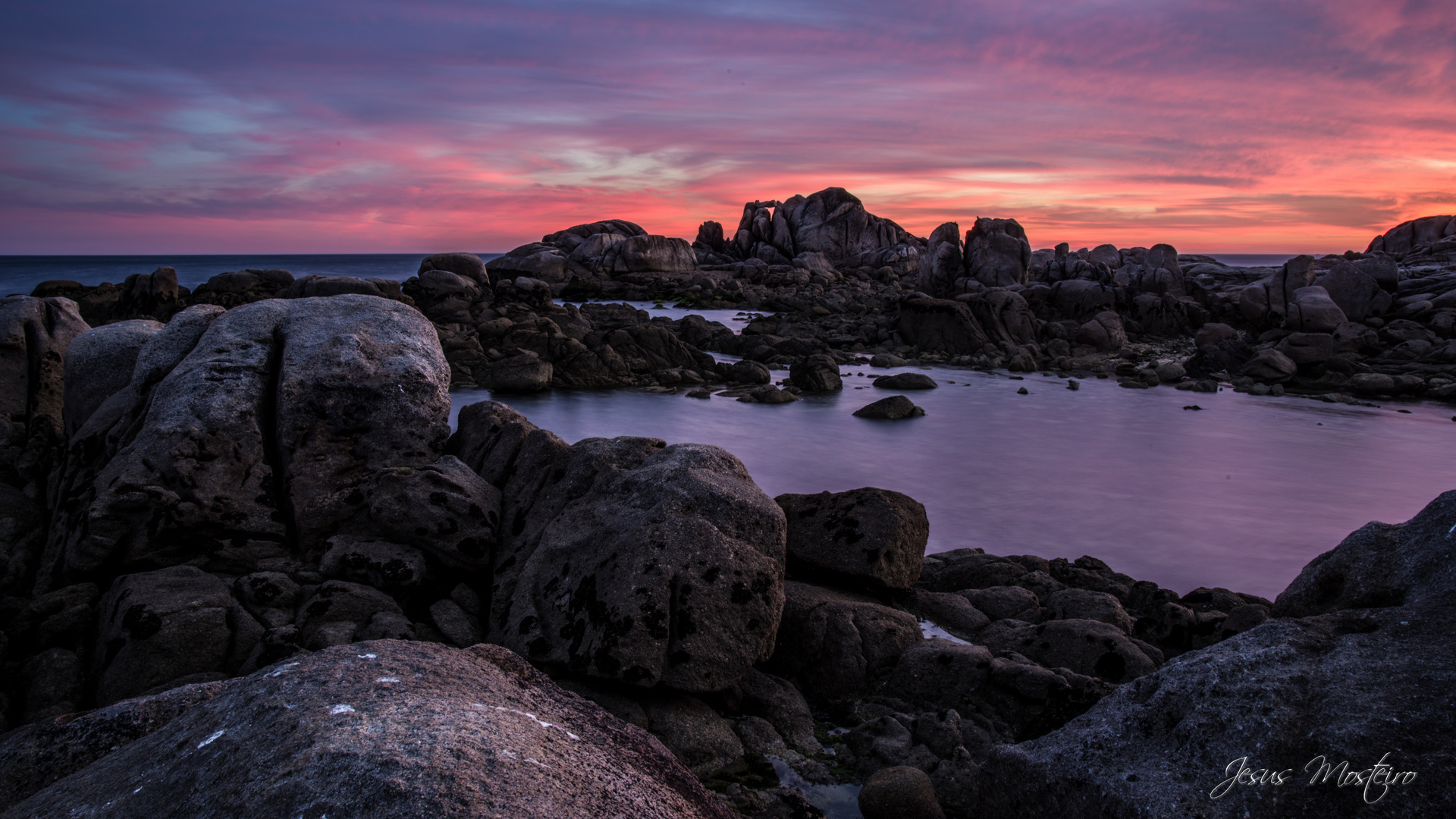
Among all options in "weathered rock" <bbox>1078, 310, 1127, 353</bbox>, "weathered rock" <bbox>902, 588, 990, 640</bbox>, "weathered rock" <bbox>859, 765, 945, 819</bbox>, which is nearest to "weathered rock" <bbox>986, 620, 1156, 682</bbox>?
"weathered rock" <bbox>902, 588, 990, 640</bbox>

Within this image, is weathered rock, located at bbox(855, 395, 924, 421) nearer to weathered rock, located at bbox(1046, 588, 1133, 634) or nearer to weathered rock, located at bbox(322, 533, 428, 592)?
weathered rock, located at bbox(1046, 588, 1133, 634)

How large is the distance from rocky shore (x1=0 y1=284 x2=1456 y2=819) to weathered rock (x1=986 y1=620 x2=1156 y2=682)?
3cm

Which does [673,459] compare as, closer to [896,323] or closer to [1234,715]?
[1234,715]

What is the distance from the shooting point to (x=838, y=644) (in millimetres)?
5836

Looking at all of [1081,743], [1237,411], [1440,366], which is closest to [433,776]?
[1081,743]

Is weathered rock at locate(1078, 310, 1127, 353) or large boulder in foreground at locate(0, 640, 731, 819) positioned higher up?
weathered rock at locate(1078, 310, 1127, 353)

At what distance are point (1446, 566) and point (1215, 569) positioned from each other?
7.05 metres

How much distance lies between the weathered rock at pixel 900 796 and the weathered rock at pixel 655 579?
110 centimetres

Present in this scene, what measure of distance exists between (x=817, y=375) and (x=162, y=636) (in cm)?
1888

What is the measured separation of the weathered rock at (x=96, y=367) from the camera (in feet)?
27.9

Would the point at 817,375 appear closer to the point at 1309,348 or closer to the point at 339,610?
the point at 1309,348

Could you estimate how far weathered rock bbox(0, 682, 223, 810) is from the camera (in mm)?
2850

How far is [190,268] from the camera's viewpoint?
115 metres

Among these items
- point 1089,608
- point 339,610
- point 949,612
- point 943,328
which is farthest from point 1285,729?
point 943,328
